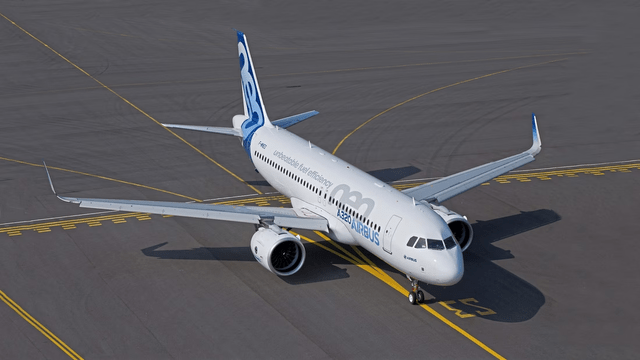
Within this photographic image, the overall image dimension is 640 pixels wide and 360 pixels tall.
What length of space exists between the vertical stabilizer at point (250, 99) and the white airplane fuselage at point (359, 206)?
162cm

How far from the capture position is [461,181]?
49.4 m

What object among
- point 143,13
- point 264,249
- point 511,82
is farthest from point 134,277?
point 143,13

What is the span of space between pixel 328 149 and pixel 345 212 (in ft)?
75.9

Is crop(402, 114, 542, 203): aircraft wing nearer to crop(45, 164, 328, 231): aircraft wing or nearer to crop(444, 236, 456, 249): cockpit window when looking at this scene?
crop(45, 164, 328, 231): aircraft wing

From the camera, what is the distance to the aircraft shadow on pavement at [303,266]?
42.5 meters

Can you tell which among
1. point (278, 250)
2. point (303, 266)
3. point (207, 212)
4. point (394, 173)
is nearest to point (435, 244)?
point (278, 250)

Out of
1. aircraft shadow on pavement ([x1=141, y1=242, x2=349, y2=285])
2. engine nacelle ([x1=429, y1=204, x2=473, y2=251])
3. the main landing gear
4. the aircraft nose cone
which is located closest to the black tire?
the main landing gear

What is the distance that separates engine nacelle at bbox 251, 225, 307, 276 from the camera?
1598 inches

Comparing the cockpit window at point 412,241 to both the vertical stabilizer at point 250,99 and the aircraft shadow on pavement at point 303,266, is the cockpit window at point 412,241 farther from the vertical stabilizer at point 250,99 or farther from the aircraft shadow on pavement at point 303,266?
Answer: the vertical stabilizer at point 250,99

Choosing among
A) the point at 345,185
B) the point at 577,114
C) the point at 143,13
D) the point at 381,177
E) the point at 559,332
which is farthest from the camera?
the point at 143,13

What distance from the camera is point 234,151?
64625mm

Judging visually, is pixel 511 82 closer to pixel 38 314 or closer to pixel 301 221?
pixel 301 221

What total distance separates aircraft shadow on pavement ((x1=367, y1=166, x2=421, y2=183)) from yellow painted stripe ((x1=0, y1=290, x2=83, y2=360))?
92.6ft

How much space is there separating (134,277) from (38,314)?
5.65m
